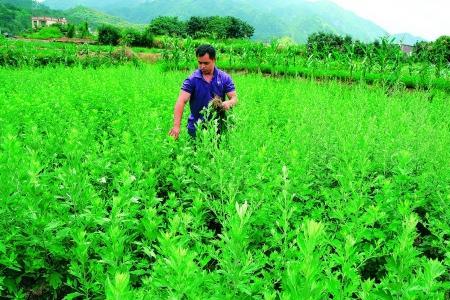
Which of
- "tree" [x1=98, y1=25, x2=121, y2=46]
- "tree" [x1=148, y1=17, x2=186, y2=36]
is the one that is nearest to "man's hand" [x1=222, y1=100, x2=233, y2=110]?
"tree" [x1=98, y1=25, x2=121, y2=46]

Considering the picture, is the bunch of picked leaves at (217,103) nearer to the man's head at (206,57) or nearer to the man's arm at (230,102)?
the man's arm at (230,102)

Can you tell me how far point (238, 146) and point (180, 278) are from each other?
100 inches

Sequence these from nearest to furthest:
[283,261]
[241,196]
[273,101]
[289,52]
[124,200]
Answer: [283,261] → [124,200] → [241,196] → [273,101] → [289,52]

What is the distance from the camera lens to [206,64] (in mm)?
4992

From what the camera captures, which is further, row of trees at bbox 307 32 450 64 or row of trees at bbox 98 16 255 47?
row of trees at bbox 98 16 255 47

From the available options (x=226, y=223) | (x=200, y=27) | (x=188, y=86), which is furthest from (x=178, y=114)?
(x=200, y=27)

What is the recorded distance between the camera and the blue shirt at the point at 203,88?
5.12 m

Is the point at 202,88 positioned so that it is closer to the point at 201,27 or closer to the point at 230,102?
the point at 230,102

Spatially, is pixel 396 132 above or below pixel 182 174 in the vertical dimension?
above

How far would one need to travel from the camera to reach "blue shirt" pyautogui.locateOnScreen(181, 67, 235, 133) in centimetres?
512

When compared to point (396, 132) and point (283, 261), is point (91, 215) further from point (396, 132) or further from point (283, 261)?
point (396, 132)

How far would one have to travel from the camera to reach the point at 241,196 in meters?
3.37

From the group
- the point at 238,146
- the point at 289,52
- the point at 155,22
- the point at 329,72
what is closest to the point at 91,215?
the point at 238,146

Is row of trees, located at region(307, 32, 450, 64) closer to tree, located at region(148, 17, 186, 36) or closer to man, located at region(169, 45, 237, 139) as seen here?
man, located at region(169, 45, 237, 139)
